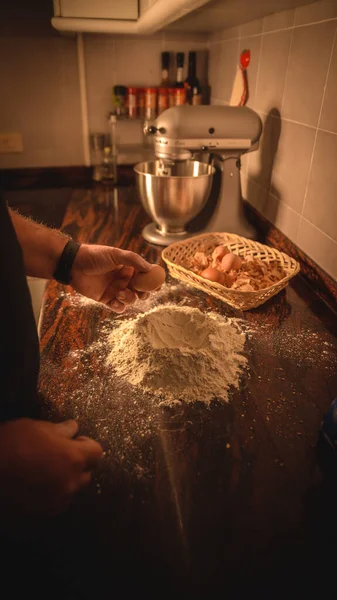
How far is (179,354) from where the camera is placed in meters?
0.67

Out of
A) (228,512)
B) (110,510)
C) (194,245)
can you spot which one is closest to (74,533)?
(110,510)

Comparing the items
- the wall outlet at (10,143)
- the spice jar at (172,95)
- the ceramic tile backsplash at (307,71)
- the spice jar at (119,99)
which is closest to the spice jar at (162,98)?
the spice jar at (172,95)

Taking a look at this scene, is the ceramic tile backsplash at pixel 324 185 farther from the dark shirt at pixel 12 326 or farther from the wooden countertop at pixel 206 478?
the dark shirt at pixel 12 326

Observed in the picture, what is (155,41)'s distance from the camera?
176 centimetres

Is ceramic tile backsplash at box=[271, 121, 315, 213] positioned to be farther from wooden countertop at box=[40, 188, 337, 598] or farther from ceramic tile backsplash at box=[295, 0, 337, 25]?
wooden countertop at box=[40, 188, 337, 598]

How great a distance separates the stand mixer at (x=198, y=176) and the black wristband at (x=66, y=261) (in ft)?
1.51

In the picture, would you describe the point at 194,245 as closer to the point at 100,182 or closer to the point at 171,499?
the point at 171,499

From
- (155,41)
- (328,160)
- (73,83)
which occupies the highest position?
(155,41)

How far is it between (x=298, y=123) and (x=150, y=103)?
931 mm

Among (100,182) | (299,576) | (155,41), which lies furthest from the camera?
(100,182)

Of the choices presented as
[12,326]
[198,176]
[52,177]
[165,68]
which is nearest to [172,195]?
[198,176]

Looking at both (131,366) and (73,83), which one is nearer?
(131,366)

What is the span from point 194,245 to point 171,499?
738 mm

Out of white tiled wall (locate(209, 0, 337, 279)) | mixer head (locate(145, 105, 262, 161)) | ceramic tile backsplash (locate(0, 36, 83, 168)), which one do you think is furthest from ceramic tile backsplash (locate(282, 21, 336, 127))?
ceramic tile backsplash (locate(0, 36, 83, 168))
